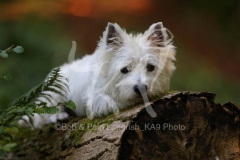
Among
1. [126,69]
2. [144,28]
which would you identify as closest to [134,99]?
[126,69]

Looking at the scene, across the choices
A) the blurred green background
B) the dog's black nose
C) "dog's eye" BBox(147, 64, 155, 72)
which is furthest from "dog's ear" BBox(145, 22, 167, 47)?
the blurred green background

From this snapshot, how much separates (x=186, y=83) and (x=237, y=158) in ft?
15.1

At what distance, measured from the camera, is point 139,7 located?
8.70m

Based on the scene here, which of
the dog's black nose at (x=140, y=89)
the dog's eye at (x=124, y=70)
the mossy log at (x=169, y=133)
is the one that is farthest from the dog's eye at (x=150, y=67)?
the mossy log at (x=169, y=133)

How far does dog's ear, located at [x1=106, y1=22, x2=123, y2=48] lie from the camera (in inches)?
151

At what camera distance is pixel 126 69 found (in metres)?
3.71

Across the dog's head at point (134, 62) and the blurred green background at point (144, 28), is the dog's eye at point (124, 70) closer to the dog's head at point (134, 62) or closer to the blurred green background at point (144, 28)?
the dog's head at point (134, 62)

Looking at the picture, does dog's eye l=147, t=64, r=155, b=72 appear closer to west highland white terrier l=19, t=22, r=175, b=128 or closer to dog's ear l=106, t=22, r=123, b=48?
west highland white terrier l=19, t=22, r=175, b=128

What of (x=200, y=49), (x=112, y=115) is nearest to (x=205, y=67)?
(x=200, y=49)

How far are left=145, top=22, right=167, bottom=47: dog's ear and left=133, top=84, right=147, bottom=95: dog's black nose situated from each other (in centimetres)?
60

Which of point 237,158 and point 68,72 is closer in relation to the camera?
point 237,158

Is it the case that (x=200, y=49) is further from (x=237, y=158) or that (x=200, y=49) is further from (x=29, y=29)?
(x=237, y=158)

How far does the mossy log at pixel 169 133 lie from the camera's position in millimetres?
3015

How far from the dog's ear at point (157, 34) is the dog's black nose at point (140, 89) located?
1.97ft
